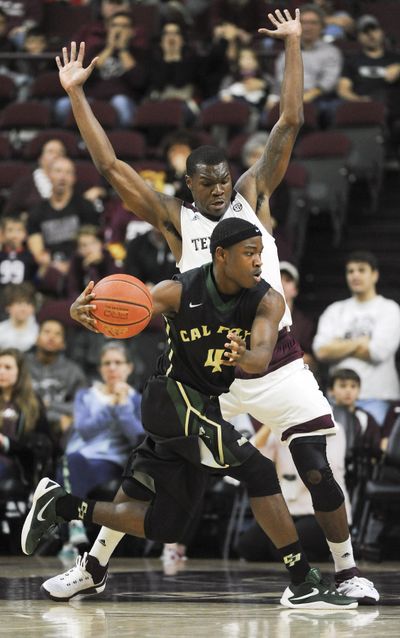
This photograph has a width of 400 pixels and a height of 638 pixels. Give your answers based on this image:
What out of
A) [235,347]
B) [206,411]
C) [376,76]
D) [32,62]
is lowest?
[206,411]

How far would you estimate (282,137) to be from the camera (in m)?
6.32

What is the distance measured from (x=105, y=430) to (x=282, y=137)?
3.33 metres

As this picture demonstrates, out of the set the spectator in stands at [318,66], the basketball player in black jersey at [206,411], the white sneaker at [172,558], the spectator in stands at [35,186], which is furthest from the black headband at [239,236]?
the spectator in stands at [318,66]

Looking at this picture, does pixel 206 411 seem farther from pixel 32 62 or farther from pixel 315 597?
pixel 32 62

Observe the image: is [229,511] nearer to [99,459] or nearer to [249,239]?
[99,459]

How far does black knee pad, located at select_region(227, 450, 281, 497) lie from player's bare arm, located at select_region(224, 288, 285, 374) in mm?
463

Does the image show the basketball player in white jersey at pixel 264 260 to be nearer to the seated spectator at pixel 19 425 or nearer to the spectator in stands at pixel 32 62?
the seated spectator at pixel 19 425

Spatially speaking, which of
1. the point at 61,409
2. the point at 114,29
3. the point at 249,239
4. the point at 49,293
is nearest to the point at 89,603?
the point at 249,239

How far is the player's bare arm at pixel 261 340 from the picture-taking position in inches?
202

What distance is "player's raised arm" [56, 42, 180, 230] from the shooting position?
20.6 ft

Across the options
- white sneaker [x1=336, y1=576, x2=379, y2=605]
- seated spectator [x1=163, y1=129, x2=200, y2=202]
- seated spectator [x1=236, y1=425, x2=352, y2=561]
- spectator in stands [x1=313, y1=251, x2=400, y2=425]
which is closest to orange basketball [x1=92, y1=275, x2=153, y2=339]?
white sneaker [x1=336, y1=576, x2=379, y2=605]

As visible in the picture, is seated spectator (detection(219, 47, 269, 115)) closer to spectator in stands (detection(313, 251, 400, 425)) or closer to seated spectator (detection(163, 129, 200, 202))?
seated spectator (detection(163, 129, 200, 202))

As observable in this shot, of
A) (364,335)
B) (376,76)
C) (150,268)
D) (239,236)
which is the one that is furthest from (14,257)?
(239,236)

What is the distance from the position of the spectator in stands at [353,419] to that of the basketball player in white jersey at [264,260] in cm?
261
